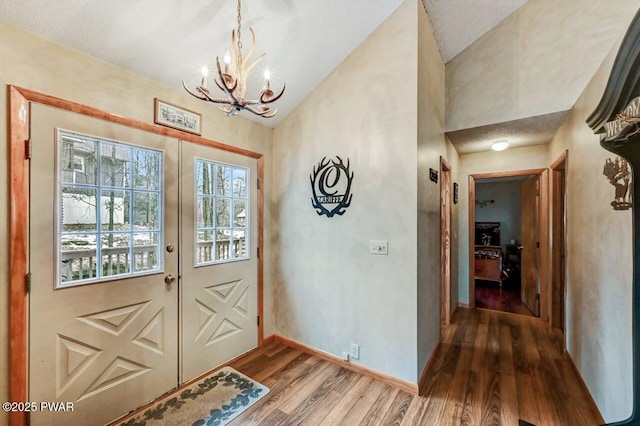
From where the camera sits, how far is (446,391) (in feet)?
7.09

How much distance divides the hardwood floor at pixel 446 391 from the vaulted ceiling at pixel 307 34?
241 cm

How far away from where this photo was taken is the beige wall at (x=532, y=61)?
2.26 m

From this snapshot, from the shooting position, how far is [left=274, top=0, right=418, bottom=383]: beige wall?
2160 millimetres

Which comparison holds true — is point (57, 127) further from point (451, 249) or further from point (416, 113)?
point (451, 249)

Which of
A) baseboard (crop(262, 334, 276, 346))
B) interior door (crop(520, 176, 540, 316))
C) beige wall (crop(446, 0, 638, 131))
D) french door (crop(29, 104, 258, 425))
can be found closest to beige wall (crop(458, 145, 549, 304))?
interior door (crop(520, 176, 540, 316))

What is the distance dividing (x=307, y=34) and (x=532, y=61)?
2.23 meters

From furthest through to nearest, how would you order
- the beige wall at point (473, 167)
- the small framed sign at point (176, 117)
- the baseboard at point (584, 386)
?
the beige wall at point (473, 167), the small framed sign at point (176, 117), the baseboard at point (584, 386)

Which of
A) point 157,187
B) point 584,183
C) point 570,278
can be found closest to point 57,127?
point 157,187

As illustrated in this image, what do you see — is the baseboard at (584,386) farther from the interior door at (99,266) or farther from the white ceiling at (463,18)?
the white ceiling at (463,18)

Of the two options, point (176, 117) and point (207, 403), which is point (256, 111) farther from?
point (207, 403)

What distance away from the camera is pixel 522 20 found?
2.62 m

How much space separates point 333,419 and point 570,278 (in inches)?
104

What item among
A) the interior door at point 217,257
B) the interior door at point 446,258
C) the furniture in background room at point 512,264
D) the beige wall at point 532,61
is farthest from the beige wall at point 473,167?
the interior door at point 217,257

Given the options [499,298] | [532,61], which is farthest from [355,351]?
[499,298]
